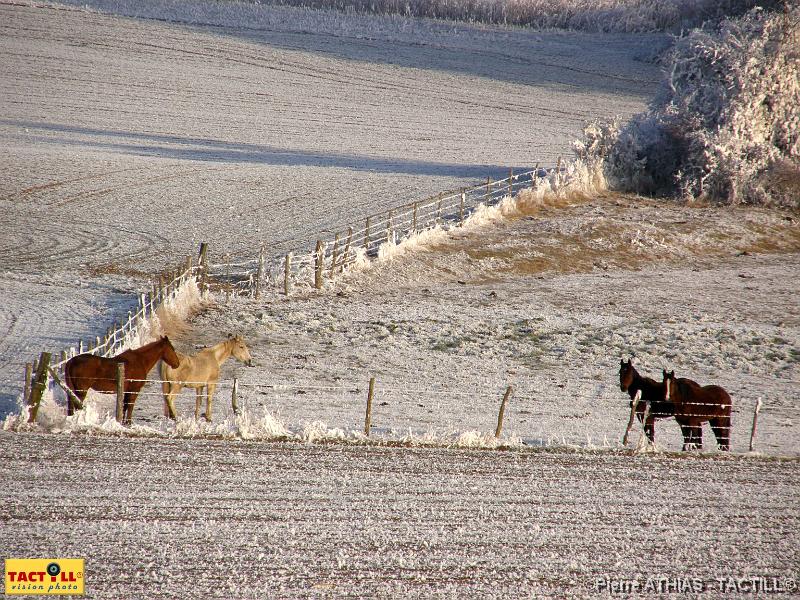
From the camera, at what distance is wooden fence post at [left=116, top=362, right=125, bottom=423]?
13.2 m

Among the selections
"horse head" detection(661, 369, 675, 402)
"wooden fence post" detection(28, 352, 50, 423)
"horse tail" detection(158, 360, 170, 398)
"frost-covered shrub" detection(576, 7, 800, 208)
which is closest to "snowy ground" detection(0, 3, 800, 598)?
"wooden fence post" detection(28, 352, 50, 423)

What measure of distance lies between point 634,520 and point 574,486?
1224 millimetres

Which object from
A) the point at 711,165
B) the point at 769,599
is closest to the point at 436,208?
the point at 711,165

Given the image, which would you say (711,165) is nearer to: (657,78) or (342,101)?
(342,101)

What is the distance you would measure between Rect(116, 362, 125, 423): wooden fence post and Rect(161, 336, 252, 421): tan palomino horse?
613 millimetres

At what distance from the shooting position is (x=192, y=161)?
132 feet

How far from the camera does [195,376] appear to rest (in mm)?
14016

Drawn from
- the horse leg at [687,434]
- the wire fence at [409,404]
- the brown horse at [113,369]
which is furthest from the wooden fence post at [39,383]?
the horse leg at [687,434]

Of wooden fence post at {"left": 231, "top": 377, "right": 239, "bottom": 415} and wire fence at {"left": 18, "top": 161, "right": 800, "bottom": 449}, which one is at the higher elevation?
wooden fence post at {"left": 231, "top": 377, "right": 239, "bottom": 415}

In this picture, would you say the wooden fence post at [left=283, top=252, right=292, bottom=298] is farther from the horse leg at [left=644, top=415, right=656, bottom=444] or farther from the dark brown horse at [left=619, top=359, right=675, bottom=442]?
the horse leg at [left=644, top=415, right=656, bottom=444]

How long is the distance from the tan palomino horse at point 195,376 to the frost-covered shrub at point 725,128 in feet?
87.8

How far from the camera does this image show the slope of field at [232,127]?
26562mm

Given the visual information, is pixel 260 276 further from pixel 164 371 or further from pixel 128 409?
pixel 128 409

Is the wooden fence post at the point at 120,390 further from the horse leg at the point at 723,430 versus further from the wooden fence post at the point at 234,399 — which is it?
the horse leg at the point at 723,430
